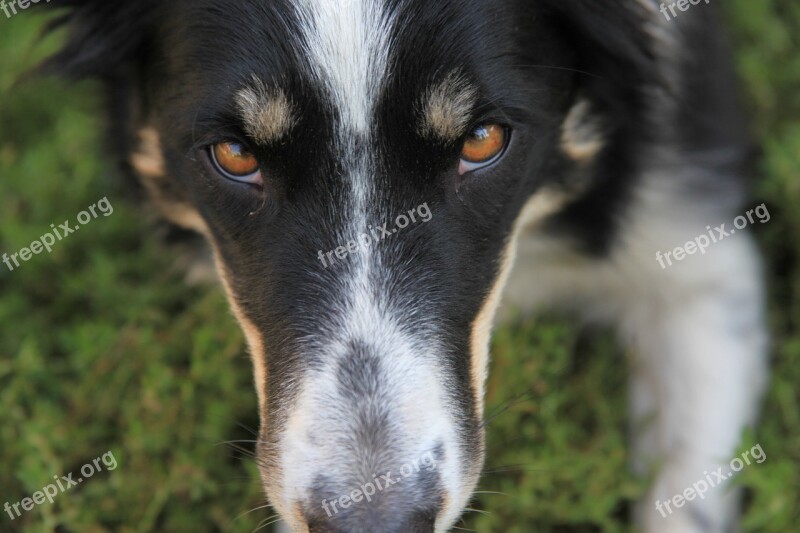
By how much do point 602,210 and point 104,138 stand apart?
188 cm

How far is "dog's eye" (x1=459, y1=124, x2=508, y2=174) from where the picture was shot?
265cm

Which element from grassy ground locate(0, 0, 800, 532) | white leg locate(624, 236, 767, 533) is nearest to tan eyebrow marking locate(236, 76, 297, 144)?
grassy ground locate(0, 0, 800, 532)

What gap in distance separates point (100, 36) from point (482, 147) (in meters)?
1.29

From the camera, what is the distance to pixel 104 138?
12.0ft

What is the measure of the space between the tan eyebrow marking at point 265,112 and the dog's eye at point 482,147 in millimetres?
486

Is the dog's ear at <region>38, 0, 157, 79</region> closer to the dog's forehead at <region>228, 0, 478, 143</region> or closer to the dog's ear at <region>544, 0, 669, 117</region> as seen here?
the dog's forehead at <region>228, 0, 478, 143</region>

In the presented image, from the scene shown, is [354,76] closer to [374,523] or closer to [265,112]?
[265,112]

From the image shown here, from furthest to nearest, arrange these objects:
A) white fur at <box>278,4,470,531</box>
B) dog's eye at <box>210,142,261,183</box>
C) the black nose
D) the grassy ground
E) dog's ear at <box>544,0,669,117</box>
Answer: the grassy ground, dog's ear at <box>544,0,669,117</box>, dog's eye at <box>210,142,261,183</box>, white fur at <box>278,4,470,531</box>, the black nose

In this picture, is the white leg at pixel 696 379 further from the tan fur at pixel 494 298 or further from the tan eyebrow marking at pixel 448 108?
the tan eyebrow marking at pixel 448 108

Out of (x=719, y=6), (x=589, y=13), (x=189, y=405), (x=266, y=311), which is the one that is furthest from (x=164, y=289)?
(x=719, y=6)

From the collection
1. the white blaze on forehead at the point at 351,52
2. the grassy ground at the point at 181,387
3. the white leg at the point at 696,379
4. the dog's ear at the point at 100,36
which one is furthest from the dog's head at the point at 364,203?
the white leg at the point at 696,379

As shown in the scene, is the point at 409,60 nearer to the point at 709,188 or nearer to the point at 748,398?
the point at 709,188

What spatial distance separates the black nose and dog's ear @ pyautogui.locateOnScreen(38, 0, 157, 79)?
1.57 m

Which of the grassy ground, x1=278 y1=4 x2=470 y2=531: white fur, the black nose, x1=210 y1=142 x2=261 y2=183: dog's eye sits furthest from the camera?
the grassy ground
